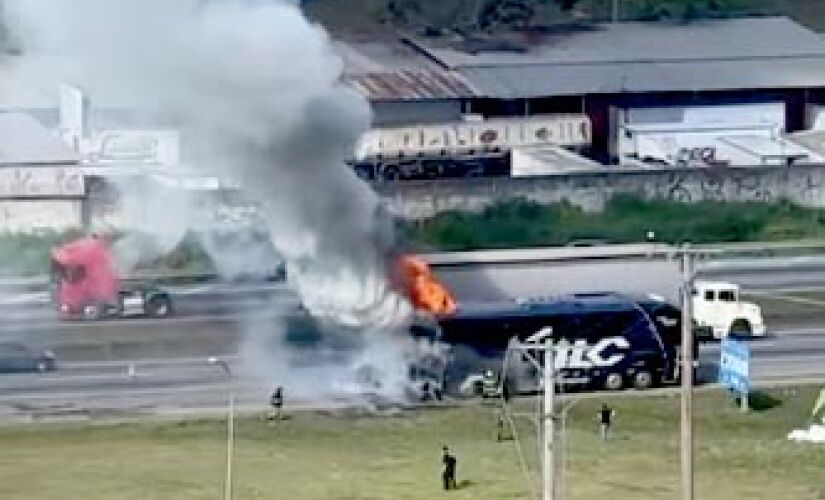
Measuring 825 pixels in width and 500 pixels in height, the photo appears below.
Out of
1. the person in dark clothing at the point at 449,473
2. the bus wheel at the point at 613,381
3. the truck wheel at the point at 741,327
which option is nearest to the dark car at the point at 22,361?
the bus wheel at the point at 613,381

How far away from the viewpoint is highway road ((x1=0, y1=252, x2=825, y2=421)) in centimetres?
5906

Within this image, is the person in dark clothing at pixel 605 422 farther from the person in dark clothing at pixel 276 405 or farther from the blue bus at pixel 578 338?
the person in dark clothing at pixel 276 405

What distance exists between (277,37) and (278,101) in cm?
149

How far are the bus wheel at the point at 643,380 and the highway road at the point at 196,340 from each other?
92.8 inches

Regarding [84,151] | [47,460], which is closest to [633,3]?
[84,151]

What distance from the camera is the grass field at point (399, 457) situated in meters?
49.5

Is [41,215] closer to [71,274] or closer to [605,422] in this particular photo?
[71,274]

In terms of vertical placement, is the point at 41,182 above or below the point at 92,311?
above

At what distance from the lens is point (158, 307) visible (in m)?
68.0

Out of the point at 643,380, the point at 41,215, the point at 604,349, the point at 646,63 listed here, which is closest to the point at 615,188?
the point at 646,63

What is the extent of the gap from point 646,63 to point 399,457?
4245cm

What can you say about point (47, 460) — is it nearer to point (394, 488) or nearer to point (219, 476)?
point (219, 476)

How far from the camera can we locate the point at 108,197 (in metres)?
75.2

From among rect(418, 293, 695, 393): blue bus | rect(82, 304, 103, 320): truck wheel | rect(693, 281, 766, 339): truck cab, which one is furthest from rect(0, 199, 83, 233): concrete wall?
rect(693, 281, 766, 339): truck cab
